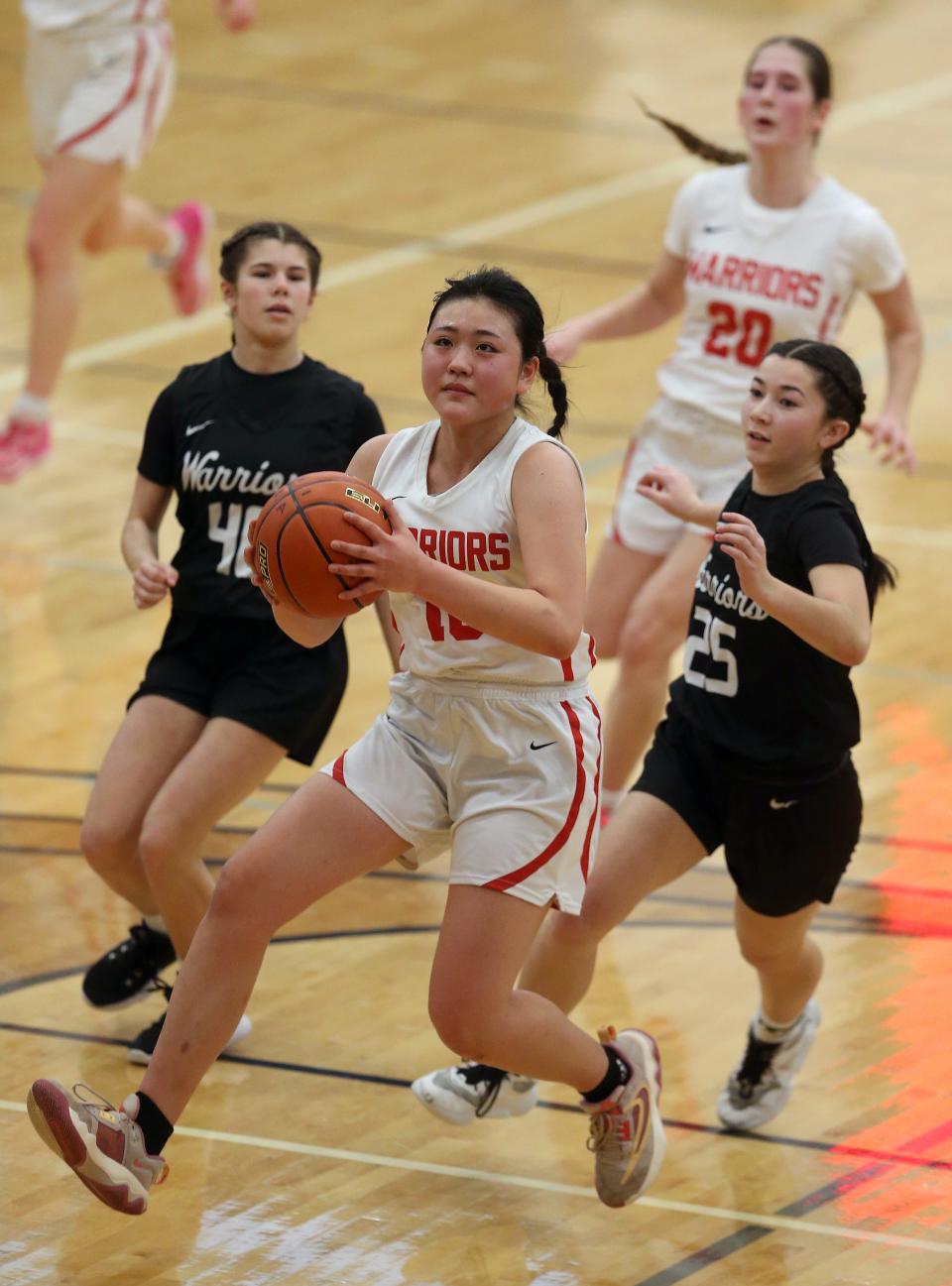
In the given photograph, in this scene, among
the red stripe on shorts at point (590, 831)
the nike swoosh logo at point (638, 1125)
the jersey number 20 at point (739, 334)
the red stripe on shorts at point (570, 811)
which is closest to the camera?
the red stripe on shorts at point (570, 811)

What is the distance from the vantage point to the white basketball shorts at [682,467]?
6.30 meters

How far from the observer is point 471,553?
162 inches

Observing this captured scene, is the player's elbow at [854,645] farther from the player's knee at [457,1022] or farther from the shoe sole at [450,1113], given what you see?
the shoe sole at [450,1113]

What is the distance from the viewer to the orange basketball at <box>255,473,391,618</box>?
3928 mm

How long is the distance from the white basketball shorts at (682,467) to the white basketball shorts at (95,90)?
10.9 ft

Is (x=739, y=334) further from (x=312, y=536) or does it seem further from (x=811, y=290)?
(x=312, y=536)

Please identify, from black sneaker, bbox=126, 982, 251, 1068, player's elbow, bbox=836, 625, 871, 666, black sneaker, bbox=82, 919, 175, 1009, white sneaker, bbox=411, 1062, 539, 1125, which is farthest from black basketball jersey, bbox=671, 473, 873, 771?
black sneaker, bbox=82, 919, 175, 1009

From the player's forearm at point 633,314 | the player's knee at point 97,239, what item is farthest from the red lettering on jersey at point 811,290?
the player's knee at point 97,239

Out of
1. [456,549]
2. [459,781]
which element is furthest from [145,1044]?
[456,549]

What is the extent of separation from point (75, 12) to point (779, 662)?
5425mm

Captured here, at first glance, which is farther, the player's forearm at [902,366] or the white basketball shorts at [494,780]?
the player's forearm at [902,366]

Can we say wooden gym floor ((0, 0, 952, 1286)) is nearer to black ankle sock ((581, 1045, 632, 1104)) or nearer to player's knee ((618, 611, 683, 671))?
black ankle sock ((581, 1045, 632, 1104))

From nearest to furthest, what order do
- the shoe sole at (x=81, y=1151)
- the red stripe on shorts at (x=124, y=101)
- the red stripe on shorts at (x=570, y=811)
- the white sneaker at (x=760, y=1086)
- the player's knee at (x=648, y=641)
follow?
1. the shoe sole at (x=81, y=1151)
2. the red stripe on shorts at (x=570, y=811)
3. the white sneaker at (x=760, y=1086)
4. the player's knee at (x=648, y=641)
5. the red stripe on shorts at (x=124, y=101)

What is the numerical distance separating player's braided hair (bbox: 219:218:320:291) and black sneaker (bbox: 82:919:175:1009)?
1.54 metres
